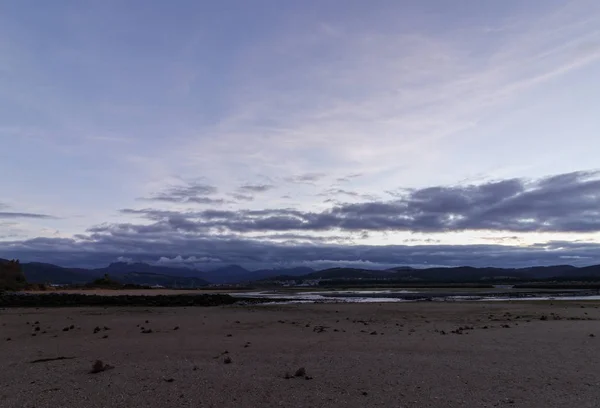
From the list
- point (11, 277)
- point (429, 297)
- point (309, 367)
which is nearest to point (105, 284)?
Result: point (11, 277)

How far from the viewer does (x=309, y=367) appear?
1321 cm

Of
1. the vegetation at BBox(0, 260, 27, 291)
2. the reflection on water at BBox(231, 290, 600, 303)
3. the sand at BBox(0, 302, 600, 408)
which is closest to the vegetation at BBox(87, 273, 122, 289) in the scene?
the vegetation at BBox(0, 260, 27, 291)

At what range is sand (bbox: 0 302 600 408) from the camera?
991 centimetres

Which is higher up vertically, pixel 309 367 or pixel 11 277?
pixel 11 277

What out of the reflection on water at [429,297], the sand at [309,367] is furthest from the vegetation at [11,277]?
the sand at [309,367]

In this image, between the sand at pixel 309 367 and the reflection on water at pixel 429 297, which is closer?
the sand at pixel 309 367

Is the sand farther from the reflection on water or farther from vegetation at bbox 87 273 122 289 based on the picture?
vegetation at bbox 87 273 122 289

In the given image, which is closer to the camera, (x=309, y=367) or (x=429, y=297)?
(x=309, y=367)

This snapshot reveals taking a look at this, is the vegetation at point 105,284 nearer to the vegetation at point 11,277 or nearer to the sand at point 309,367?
the vegetation at point 11,277

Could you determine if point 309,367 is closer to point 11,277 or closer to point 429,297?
point 429,297

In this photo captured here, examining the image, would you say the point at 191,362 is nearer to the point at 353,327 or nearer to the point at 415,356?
the point at 415,356

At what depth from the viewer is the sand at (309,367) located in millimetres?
9914

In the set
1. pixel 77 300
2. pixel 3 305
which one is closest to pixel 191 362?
pixel 3 305

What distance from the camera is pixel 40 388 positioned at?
35.9 ft
